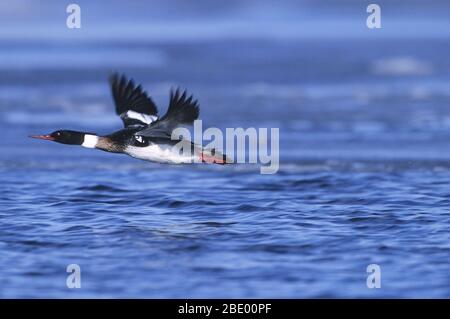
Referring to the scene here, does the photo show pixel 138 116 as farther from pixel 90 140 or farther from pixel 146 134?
pixel 90 140

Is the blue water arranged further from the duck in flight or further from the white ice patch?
the white ice patch

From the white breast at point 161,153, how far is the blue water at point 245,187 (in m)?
0.44

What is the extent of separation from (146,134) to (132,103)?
1.54 ft

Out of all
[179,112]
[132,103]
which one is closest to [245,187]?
[132,103]

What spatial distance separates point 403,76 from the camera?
1784cm

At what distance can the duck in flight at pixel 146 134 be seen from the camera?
869 centimetres

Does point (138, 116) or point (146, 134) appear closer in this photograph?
point (146, 134)

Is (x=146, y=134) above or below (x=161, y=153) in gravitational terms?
above

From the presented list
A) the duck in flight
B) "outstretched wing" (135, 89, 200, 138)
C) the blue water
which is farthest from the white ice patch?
the blue water

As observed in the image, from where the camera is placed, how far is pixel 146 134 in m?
9.20

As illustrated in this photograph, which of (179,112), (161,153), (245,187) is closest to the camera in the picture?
(179,112)

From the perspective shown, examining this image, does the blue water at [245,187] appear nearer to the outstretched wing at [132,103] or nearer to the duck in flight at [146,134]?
the duck in flight at [146,134]

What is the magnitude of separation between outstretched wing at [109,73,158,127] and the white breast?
0.39m
